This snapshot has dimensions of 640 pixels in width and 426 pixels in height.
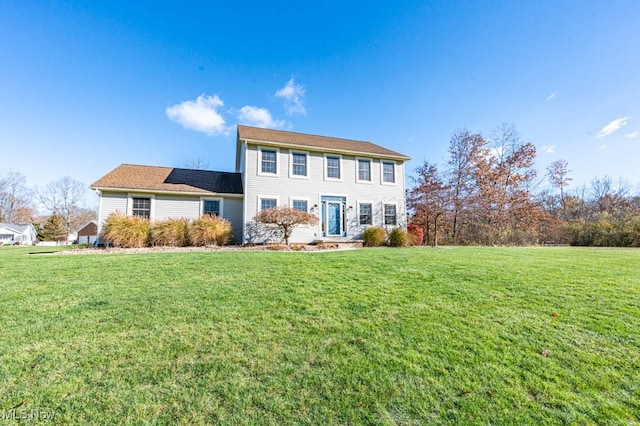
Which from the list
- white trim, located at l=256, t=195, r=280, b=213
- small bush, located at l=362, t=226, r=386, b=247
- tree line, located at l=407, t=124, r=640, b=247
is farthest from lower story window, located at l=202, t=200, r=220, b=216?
tree line, located at l=407, t=124, r=640, b=247

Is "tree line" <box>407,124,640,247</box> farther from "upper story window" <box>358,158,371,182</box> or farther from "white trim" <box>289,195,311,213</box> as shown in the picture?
"white trim" <box>289,195,311,213</box>

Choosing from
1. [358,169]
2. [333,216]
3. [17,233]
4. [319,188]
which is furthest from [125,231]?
[17,233]

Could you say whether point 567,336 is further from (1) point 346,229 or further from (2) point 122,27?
(2) point 122,27

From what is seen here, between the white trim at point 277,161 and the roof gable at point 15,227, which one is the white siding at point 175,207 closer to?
the white trim at point 277,161

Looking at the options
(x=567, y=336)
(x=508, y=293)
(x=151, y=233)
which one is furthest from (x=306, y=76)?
(x=567, y=336)

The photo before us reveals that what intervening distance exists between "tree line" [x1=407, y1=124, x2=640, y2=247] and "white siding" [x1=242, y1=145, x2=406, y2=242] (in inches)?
172

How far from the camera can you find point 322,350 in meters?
2.84

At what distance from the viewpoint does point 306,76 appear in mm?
13648

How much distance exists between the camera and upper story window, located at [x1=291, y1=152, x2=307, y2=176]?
47.8 feet

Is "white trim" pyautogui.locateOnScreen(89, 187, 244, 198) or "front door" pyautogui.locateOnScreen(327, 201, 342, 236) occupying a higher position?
"white trim" pyautogui.locateOnScreen(89, 187, 244, 198)

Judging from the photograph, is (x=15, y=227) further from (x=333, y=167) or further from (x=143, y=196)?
(x=333, y=167)

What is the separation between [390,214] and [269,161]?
801cm

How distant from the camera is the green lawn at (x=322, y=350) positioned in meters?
2.05

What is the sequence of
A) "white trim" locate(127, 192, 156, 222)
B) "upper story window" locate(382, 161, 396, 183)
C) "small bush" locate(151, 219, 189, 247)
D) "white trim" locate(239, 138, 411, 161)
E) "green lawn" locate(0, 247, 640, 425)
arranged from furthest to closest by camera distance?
"upper story window" locate(382, 161, 396, 183), "white trim" locate(239, 138, 411, 161), "white trim" locate(127, 192, 156, 222), "small bush" locate(151, 219, 189, 247), "green lawn" locate(0, 247, 640, 425)
